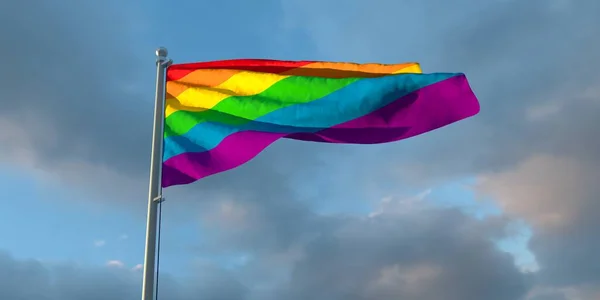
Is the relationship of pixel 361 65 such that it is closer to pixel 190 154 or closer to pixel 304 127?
pixel 304 127

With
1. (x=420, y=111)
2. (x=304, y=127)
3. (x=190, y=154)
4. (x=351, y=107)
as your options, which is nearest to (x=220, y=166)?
(x=190, y=154)

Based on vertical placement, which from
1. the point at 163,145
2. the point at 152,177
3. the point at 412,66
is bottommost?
the point at 152,177

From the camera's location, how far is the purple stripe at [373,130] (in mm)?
22594

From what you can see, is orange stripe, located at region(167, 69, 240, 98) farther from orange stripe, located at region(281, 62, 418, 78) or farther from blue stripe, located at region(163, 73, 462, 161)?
orange stripe, located at region(281, 62, 418, 78)

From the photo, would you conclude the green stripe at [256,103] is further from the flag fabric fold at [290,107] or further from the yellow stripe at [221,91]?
the yellow stripe at [221,91]

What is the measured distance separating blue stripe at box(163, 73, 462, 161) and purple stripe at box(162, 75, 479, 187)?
0.55 ft

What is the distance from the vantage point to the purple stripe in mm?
22594

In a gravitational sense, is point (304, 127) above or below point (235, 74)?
below

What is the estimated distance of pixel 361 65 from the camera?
80.2ft

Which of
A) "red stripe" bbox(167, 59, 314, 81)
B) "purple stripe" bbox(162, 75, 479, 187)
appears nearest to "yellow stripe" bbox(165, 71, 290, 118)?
"red stripe" bbox(167, 59, 314, 81)

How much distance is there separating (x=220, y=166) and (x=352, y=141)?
3.92 meters

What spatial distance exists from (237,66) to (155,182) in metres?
4.98

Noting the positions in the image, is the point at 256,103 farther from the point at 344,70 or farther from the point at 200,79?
the point at 344,70

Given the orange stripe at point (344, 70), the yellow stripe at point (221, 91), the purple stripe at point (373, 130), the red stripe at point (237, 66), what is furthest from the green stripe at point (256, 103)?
the red stripe at point (237, 66)
